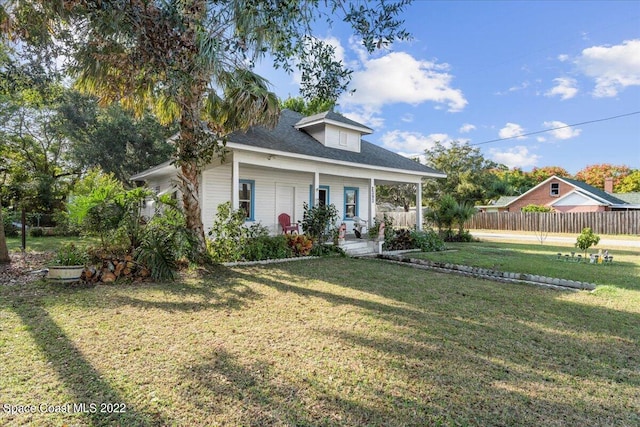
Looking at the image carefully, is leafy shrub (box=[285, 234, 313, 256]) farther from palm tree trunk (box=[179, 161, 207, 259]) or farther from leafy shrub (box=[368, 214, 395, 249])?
leafy shrub (box=[368, 214, 395, 249])

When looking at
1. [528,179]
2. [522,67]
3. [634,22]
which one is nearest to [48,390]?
[634,22]

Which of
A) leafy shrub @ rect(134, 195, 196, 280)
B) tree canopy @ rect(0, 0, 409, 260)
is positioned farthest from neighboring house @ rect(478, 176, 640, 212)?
leafy shrub @ rect(134, 195, 196, 280)

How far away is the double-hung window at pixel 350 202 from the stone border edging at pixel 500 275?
546 centimetres

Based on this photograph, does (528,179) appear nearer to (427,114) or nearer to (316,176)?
(427,114)

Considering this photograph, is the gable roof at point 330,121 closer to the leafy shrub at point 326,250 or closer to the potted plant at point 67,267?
the leafy shrub at point 326,250

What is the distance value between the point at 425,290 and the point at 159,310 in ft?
16.0

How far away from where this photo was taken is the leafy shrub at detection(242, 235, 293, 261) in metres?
9.26

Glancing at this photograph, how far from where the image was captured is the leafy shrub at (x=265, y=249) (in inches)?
364

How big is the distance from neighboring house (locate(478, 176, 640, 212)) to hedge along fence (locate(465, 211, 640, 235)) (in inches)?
292

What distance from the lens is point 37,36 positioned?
769 centimetres

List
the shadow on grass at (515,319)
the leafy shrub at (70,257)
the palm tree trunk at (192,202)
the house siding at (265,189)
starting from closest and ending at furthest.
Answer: the shadow on grass at (515,319)
the leafy shrub at (70,257)
the palm tree trunk at (192,202)
the house siding at (265,189)

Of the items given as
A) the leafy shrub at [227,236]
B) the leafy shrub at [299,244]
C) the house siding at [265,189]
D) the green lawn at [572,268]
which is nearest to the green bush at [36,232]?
the house siding at [265,189]

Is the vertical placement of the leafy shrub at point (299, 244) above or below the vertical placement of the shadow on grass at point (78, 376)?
above

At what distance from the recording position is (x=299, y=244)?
10.4 m
